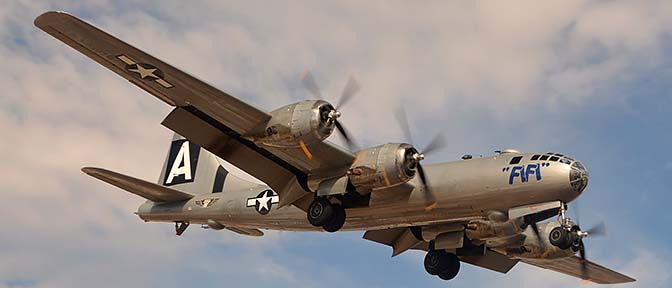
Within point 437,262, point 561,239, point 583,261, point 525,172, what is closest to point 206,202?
point 437,262

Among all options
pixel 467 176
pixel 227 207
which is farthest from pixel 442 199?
pixel 227 207

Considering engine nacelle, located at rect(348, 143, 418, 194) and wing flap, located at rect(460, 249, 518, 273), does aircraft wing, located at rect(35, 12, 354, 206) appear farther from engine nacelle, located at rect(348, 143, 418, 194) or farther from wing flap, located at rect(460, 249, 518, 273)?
wing flap, located at rect(460, 249, 518, 273)

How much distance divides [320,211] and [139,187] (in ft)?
25.2

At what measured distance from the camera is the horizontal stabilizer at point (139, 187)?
27453mm

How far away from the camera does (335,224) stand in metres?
26.6

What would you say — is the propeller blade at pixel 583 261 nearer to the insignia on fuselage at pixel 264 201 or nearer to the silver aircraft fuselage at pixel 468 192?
the silver aircraft fuselage at pixel 468 192

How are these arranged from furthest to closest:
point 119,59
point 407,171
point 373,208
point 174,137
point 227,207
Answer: point 174,137
point 227,207
point 373,208
point 407,171
point 119,59

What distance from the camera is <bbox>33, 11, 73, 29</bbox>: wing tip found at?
2164 cm

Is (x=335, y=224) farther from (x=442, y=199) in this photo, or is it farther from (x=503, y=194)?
(x=503, y=194)

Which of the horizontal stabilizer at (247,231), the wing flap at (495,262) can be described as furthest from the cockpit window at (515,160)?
the horizontal stabilizer at (247,231)

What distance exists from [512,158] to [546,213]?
81.8 inches

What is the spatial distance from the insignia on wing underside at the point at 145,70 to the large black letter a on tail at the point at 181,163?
1110 centimetres

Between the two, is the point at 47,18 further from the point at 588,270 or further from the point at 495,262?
the point at 588,270

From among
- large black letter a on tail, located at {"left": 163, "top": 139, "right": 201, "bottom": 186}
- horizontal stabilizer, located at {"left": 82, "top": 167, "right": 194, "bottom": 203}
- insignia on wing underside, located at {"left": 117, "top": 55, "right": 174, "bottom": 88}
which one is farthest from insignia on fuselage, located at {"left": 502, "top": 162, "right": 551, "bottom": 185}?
large black letter a on tail, located at {"left": 163, "top": 139, "right": 201, "bottom": 186}
